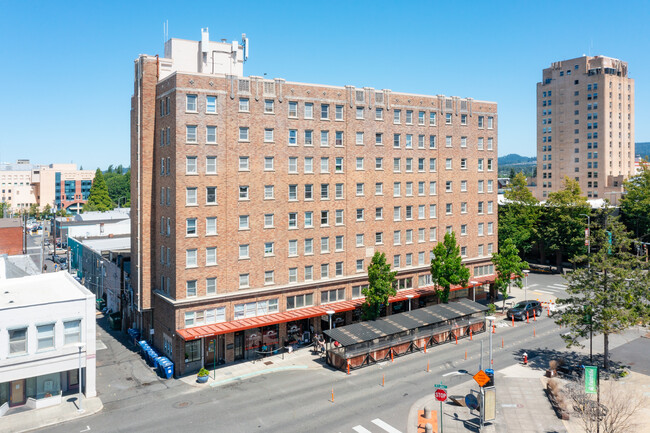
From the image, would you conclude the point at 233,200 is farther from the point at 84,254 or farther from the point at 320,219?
the point at 84,254

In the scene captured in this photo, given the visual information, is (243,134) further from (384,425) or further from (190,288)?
(384,425)

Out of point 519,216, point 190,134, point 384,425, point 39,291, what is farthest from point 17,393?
point 519,216

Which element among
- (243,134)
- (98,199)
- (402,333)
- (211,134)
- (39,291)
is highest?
(243,134)

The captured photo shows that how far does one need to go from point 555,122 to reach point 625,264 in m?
104

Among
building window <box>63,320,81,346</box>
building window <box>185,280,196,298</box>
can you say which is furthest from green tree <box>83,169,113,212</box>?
building window <box>63,320,81,346</box>

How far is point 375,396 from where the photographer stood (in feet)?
116

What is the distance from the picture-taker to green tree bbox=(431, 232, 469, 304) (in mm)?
52750

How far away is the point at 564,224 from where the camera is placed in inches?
3105

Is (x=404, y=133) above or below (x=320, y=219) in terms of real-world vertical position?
above

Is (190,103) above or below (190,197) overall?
above

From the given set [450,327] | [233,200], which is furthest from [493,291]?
[233,200]

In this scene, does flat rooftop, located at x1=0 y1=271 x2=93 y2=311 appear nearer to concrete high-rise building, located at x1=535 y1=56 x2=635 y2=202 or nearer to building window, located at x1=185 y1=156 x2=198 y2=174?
building window, located at x1=185 y1=156 x2=198 y2=174

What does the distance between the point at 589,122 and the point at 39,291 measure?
126174mm

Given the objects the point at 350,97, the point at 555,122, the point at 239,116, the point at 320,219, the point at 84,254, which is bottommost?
the point at 84,254
